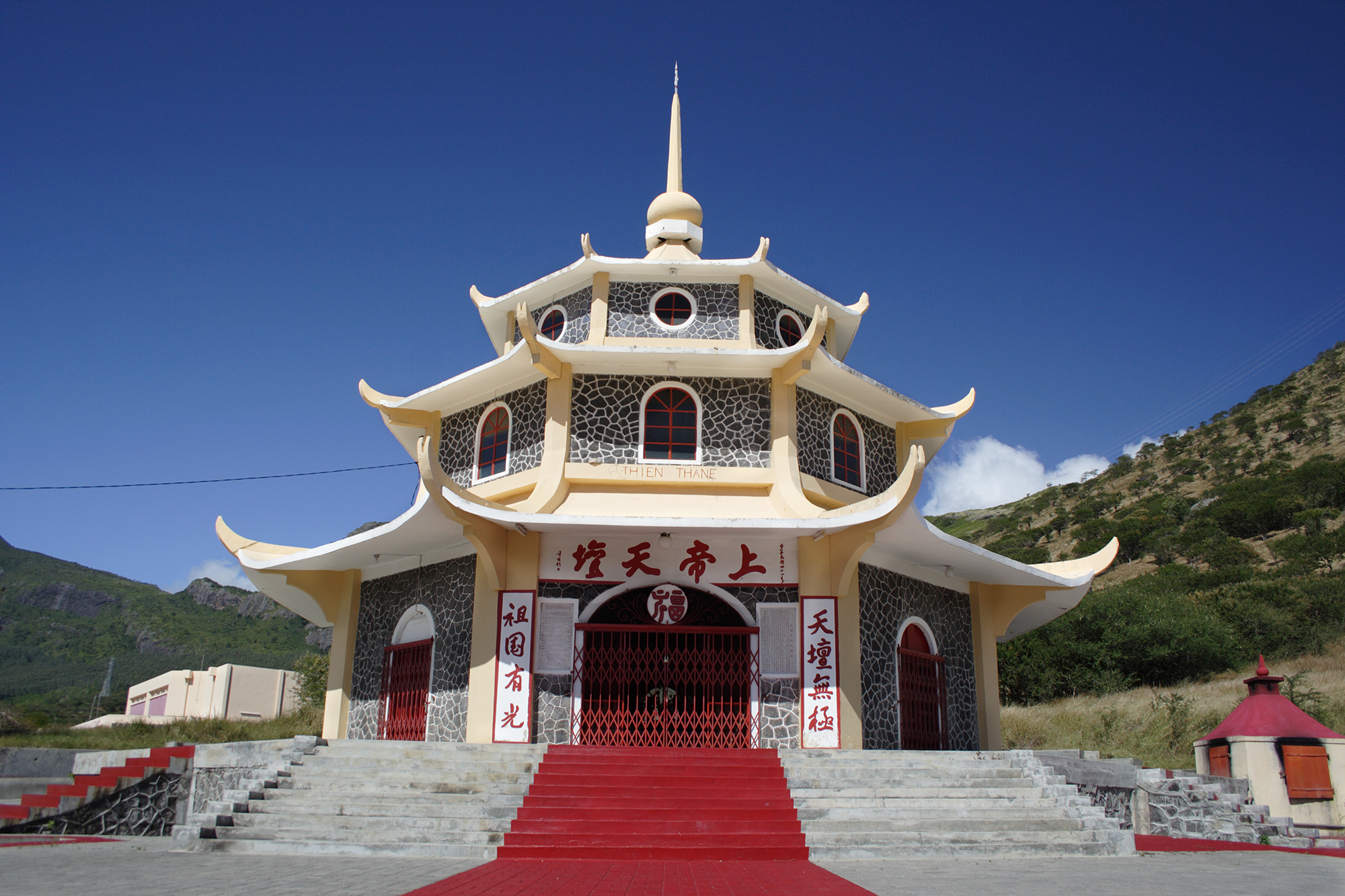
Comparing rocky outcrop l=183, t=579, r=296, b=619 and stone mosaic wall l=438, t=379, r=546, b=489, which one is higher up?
rocky outcrop l=183, t=579, r=296, b=619

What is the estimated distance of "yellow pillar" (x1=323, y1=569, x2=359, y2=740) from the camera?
49.8 ft

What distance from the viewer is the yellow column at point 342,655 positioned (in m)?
15.2

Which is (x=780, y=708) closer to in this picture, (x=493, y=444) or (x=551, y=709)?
(x=551, y=709)

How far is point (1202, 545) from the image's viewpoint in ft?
143

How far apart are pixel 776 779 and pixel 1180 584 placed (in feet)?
113

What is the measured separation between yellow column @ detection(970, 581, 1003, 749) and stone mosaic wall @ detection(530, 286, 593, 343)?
310 inches

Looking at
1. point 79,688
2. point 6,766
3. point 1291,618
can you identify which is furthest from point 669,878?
point 79,688

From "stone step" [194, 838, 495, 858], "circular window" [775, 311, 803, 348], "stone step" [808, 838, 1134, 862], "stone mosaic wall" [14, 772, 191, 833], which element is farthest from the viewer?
"circular window" [775, 311, 803, 348]

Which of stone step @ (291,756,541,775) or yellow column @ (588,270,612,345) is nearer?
stone step @ (291,756,541,775)

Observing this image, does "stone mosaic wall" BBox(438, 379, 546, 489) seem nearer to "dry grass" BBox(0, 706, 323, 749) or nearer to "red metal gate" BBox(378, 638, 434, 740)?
"red metal gate" BBox(378, 638, 434, 740)

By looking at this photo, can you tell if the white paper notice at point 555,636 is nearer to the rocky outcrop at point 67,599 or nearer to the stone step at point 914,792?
the stone step at point 914,792

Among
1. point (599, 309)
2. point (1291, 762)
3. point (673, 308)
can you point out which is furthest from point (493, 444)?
point (1291, 762)

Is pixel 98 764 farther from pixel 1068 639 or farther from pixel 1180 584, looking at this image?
pixel 1180 584

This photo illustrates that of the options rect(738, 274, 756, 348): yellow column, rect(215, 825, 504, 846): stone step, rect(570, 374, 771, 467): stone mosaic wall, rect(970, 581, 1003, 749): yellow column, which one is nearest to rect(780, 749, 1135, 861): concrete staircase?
rect(215, 825, 504, 846): stone step
